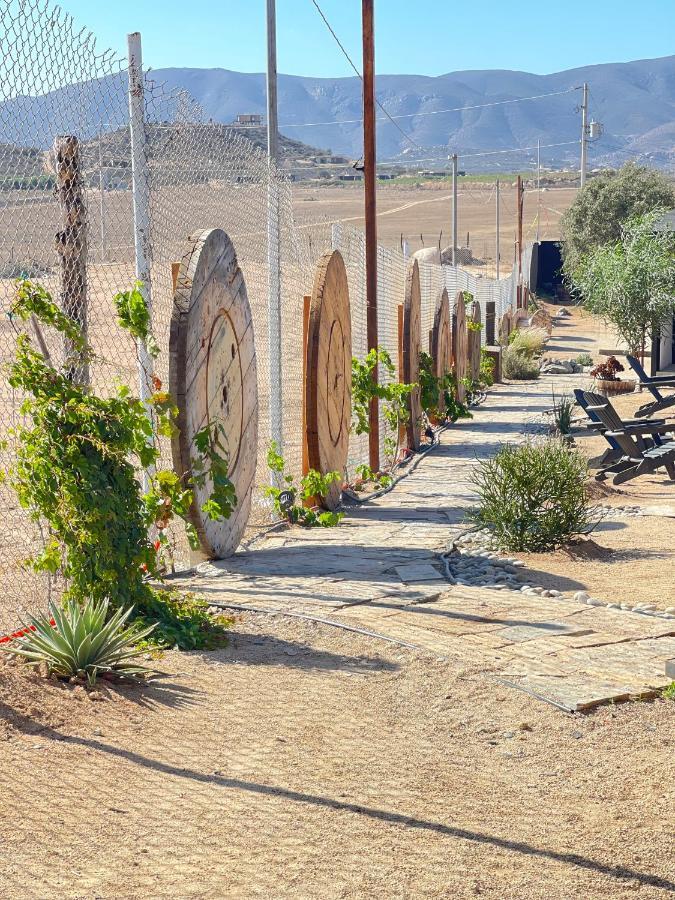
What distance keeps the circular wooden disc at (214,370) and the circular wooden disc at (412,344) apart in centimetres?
550

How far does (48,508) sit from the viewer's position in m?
4.45

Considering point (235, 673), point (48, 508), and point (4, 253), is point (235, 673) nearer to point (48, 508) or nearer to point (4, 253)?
point (48, 508)

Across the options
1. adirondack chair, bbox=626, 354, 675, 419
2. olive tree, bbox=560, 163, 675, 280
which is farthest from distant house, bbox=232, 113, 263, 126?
olive tree, bbox=560, 163, 675, 280

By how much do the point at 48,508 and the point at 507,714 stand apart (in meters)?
1.83

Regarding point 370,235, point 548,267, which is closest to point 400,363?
point 370,235

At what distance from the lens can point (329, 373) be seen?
8281mm

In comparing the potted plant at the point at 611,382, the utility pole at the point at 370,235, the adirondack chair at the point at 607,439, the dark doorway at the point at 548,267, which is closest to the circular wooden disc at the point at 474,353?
the potted plant at the point at 611,382

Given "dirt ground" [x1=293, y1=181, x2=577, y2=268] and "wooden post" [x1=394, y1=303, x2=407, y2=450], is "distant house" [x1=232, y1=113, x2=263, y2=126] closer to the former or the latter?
"wooden post" [x1=394, y1=303, x2=407, y2=450]

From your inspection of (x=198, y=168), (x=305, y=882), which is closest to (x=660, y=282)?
(x=198, y=168)

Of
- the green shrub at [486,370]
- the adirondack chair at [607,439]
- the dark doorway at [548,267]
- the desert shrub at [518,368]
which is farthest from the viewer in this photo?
the dark doorway at [548,267]

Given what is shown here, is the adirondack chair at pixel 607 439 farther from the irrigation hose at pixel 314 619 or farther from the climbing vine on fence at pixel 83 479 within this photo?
the climbing vine on fence at pixel 83 479

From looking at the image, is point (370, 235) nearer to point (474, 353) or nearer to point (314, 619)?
point (314, 619)

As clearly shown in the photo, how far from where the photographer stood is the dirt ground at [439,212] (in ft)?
241

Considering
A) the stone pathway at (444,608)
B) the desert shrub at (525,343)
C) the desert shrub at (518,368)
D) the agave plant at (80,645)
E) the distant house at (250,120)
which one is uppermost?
the distant house at (250,120)
